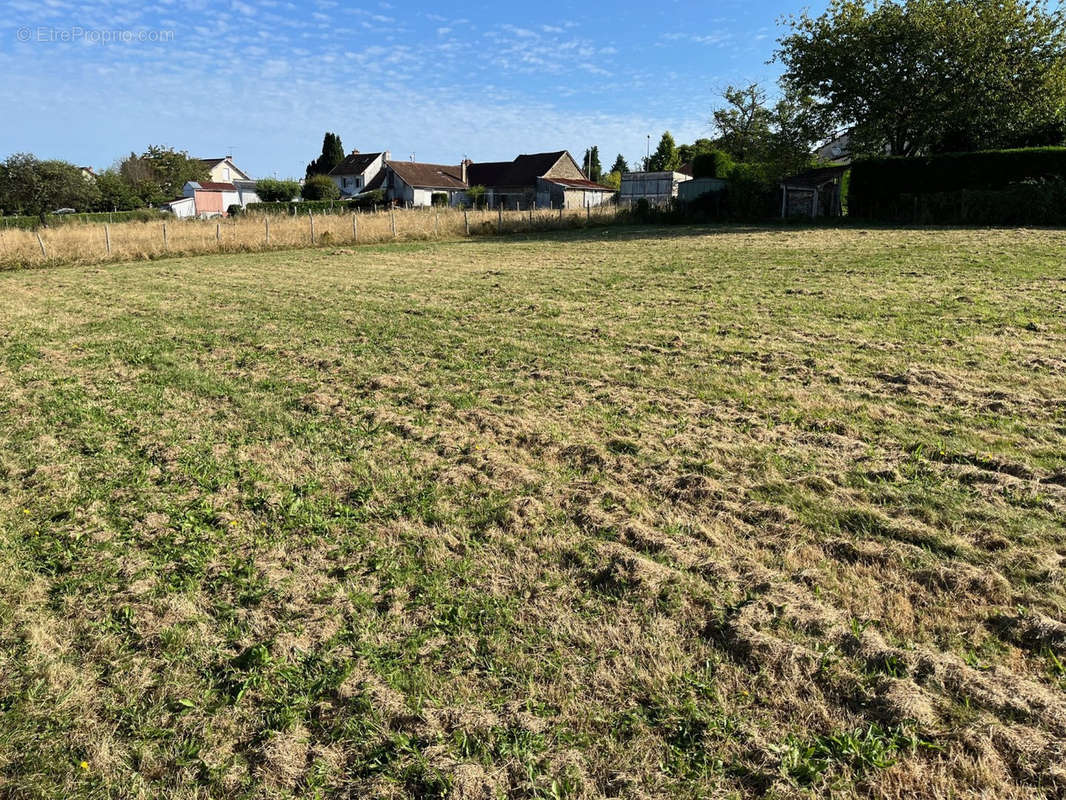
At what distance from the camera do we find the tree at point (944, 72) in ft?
90.9

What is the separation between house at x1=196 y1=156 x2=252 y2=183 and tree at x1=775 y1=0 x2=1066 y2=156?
2449 inches

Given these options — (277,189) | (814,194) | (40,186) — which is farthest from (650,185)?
(40,186)

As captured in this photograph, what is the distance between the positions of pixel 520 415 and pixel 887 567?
3006 mm

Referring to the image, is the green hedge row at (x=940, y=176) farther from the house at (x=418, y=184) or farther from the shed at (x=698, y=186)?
the house at (x=418, y=184)

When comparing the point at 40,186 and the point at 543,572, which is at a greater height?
the point at 40,186

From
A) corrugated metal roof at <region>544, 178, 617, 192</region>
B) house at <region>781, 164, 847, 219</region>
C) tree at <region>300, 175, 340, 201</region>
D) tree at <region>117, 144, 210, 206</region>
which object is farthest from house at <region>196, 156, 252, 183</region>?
house at <region>781, 164, 847, 219</region>

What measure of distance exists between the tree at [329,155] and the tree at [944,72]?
62.6 m

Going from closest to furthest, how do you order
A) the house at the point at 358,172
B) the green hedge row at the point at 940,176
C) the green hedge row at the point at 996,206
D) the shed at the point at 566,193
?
1. the green hedge row at the point at 996,206
2. the green hedge row at the point at 940,176
3. the shed at the point at 566,193
4. the house at the point at 358,172

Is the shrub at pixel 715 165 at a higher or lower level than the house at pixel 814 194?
higher

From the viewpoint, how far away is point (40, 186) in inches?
1403

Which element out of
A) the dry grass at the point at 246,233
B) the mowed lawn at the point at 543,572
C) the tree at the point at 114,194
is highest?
the tree at the point at 114,194

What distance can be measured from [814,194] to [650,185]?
45.3 feet

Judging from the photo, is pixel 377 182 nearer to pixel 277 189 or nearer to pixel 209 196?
pixel 277 189

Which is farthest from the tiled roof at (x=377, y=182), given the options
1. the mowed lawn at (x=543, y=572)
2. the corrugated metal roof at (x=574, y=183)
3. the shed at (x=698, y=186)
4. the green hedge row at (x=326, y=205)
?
the mowed lawn at (x=543, y=572)
